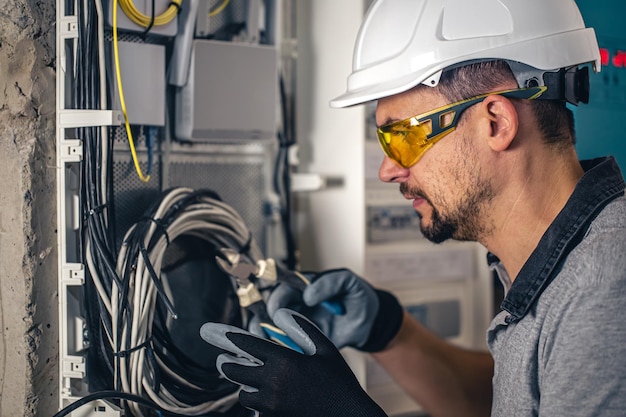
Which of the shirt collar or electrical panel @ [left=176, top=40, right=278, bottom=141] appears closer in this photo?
the shirt collar

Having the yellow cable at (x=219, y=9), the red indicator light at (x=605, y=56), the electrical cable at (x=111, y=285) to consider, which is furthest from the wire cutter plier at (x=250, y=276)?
the red indicator light at (x=605, y=56)

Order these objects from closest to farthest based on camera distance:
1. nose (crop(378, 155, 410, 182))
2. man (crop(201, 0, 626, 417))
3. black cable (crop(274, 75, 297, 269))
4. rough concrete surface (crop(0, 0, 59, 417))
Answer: man (crop(201, 0, 626, 417)), rough concrete surface (crop(0, 0, 59, 417)), nose (crop(378, 155, 410, 182)), black cable (crop(274, 75, 297, 269))

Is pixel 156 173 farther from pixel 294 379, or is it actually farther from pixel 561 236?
pixel 561 236

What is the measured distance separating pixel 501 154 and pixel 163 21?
0.79m

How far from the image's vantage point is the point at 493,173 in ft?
4.17

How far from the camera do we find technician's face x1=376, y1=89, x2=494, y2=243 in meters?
1.28

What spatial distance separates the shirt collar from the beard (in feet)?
0.49

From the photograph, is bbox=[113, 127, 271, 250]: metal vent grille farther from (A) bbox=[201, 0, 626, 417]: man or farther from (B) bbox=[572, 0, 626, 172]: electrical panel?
(B) bbox=[572, 0, 626, 172]: electrical panel

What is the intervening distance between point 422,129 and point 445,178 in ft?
0.37

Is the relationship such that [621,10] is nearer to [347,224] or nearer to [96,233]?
[347,224]

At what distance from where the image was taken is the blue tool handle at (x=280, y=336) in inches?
56.2

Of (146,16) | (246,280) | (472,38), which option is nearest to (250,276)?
(246,280)

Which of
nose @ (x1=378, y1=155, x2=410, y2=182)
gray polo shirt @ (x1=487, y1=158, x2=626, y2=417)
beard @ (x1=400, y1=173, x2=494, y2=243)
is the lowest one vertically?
gray polo shirt @ (x1=487, y1=158, x2=626, y2=417)

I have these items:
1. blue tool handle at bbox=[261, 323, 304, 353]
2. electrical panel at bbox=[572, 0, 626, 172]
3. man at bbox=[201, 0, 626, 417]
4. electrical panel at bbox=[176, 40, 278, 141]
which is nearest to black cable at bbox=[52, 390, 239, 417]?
man at bbox=[201, 0, 626, 417]
